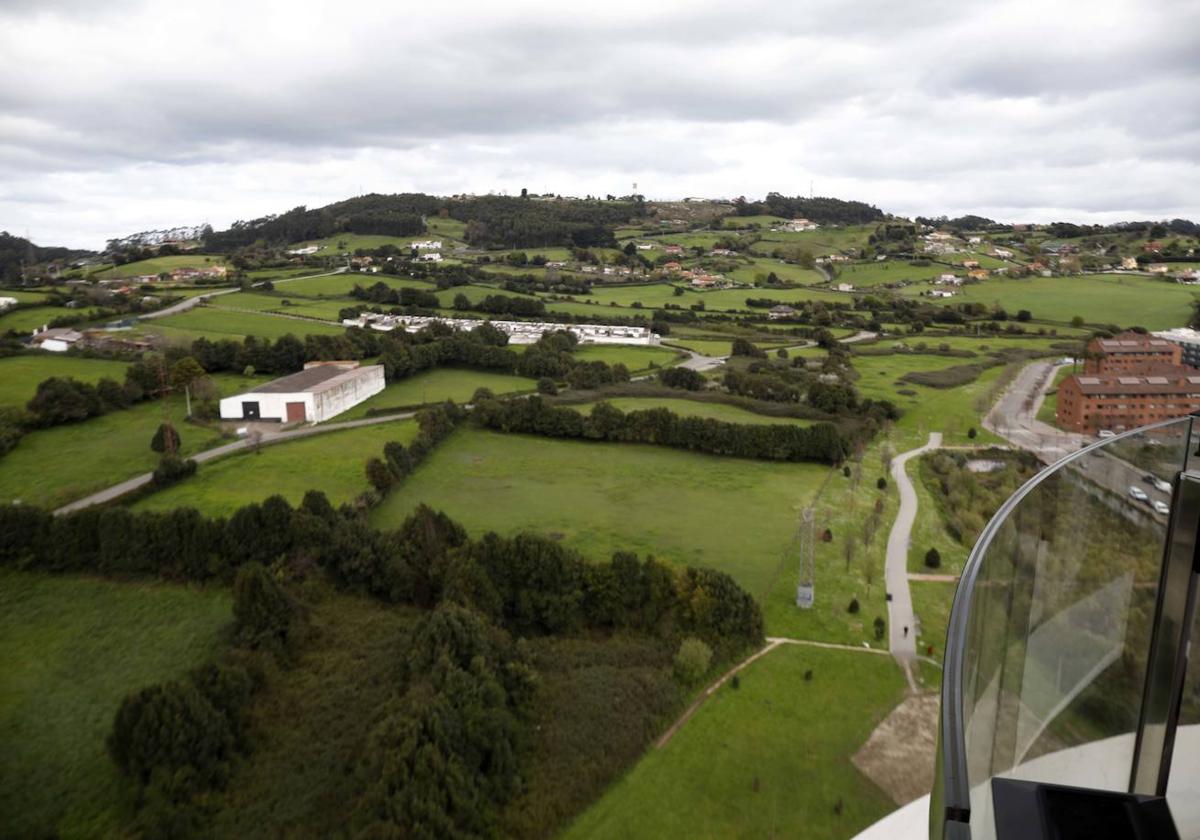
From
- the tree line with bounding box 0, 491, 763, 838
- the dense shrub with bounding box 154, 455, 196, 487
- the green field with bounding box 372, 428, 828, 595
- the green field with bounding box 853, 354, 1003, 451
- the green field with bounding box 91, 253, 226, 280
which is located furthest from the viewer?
the green field with bounding box 91, 253, 226, 280

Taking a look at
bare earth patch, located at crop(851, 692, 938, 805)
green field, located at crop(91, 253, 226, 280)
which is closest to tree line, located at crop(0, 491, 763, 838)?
bare earth patch, located at crop(851, 692, 938, 805)

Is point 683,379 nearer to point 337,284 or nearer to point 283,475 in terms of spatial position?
point 283,475

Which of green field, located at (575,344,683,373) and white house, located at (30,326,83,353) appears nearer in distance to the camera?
white house, located at (30,326,83,353)

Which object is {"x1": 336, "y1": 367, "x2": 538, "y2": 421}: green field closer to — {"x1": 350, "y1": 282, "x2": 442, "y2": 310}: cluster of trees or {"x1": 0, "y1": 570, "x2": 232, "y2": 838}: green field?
{"x1": 0, "y1": 570, "x2": 232, "y2": 838}: green field

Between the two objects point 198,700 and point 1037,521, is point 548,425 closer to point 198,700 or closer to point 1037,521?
point 198,700

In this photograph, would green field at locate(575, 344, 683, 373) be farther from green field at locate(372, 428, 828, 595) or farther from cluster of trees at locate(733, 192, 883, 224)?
cluster of trees at locate(733, 192, 883, 224)

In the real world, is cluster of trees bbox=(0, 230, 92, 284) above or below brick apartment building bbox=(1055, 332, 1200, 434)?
above

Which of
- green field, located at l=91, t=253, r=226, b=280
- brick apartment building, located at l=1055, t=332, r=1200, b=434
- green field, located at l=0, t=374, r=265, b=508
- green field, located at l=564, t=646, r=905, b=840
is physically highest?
green field, located at l=91, t=253, r=226, b=280

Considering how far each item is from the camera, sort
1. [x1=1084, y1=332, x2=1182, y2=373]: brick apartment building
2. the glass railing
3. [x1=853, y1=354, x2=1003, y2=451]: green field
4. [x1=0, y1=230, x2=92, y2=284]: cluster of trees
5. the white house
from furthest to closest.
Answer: [x1=0, y1=230, x2=92, y2=284]: cluster of trees, the white house, [x1=1084, y1=332, x2=1182, y2=373]: brick apartment building, [x1=853, y1=354, x2=1003, y2=451]: green field, the glass railing
